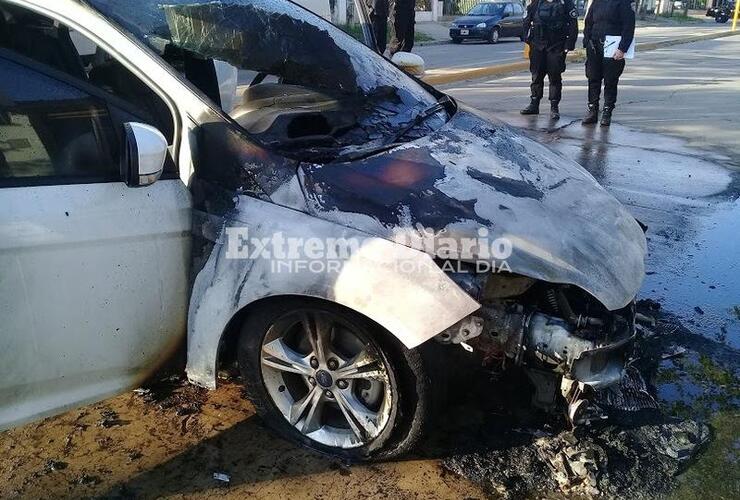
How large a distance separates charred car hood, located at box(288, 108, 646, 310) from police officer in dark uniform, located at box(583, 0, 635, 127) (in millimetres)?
5872

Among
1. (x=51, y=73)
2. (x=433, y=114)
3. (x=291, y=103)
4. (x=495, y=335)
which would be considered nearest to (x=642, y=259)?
(x=495, y=335)

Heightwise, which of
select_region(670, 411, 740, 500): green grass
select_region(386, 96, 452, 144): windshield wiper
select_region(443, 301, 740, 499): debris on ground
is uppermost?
select_region(386, 96, 452, 144): windshield wiper

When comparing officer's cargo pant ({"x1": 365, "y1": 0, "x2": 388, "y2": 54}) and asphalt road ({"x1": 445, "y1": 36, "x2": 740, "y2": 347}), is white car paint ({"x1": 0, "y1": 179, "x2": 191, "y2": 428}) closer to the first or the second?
asphalt road ({"x1": 445, "y1": 36, "x2": 740, "y2": 347})

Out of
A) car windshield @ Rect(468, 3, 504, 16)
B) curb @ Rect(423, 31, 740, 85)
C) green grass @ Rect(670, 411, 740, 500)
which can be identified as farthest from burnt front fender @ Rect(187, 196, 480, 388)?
car windshield @ Rect(468, 3, 504, 16)

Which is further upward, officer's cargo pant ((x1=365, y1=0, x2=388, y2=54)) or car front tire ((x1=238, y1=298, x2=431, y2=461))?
officer's cargo pant ((x1=365, y1=0, x2=388, y2=54))

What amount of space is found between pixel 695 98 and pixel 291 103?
961cm

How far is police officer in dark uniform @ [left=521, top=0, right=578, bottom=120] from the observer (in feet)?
26.7

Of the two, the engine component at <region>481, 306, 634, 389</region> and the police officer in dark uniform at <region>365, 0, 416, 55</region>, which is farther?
the police officer in dark uniform at <region>365, 0, 416, 55</region>

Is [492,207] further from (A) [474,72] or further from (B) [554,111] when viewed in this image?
(A) [474,72]

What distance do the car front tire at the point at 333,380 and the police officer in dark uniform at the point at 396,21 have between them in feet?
29.8

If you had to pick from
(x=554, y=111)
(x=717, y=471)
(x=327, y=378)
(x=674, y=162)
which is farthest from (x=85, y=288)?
(x=554, y=111)

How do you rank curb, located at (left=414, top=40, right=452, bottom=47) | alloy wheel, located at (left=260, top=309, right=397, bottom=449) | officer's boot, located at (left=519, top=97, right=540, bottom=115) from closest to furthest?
1. alloy wheel, located at (left=260, top=309, right=397, bottom=449)
2. officer's boot, located at (left=519, top=97, right=540, bottom=115)
3. curb, located at (left=414, top=40, right=452, bottom=47)

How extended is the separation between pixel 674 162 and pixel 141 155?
6152 mm

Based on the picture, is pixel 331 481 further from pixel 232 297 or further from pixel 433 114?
pixel 433 114
